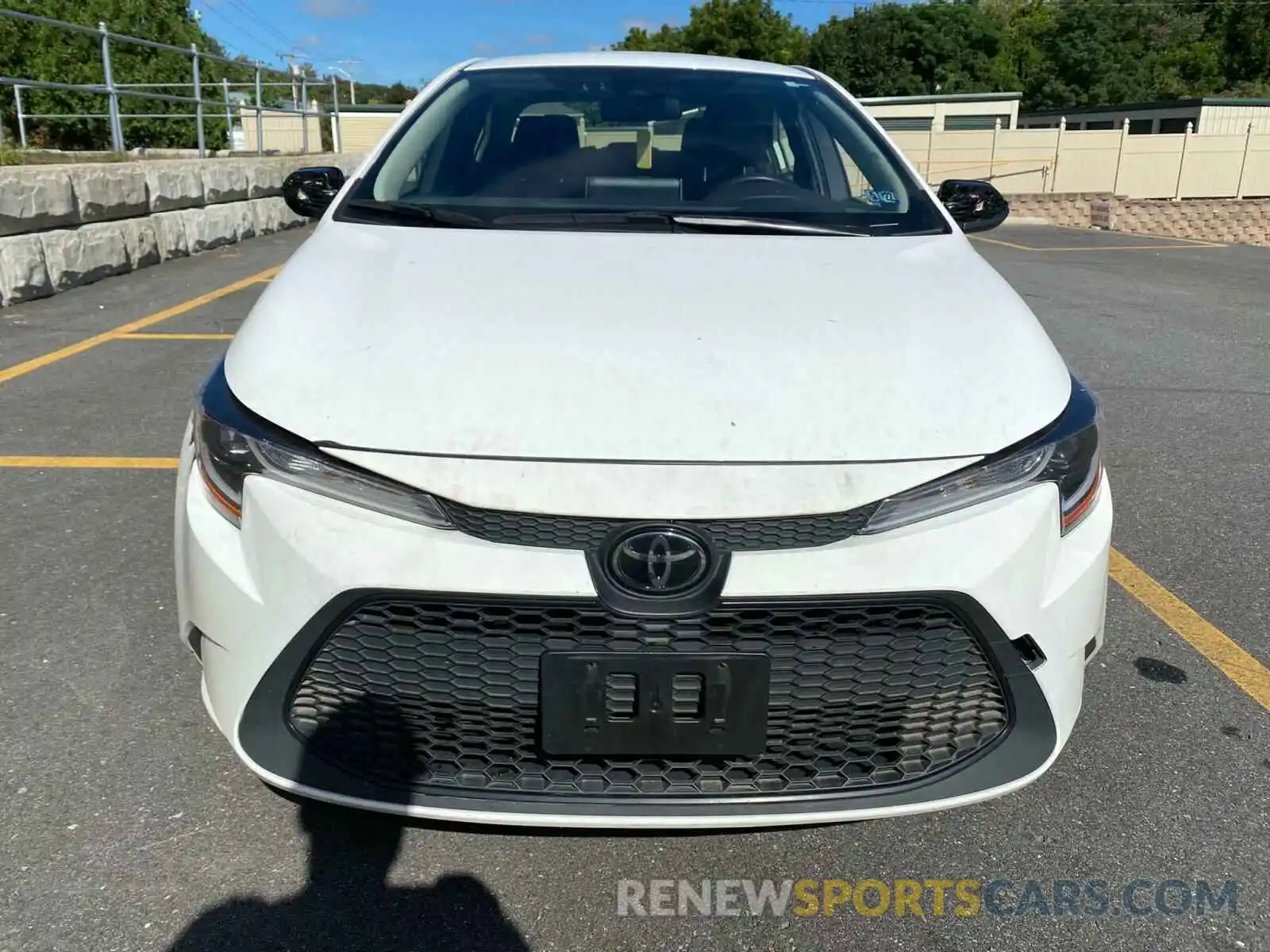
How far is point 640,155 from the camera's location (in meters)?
3.01

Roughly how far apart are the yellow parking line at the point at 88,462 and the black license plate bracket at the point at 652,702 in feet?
9.64

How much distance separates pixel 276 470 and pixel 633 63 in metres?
2.27

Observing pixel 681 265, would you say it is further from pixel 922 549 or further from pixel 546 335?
pixel 922 549

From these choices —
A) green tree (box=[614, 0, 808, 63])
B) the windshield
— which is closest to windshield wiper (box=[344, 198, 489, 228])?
the windshield

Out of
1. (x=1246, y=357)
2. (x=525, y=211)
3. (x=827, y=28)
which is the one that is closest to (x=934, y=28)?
(x=827, y=28)

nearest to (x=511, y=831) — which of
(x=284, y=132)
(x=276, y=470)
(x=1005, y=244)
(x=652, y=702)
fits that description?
(x=652, y=702)

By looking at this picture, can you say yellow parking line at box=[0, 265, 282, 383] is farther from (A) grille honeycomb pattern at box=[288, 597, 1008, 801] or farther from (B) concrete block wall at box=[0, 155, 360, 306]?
(A) grille honeycomb pattern at box=[288, 597, 1008, 801]

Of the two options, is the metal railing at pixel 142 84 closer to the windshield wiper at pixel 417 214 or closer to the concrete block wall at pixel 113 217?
the concrete block wall at pixel 113 217

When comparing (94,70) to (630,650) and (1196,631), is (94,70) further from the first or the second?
(630,650)

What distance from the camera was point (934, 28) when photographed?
216ft

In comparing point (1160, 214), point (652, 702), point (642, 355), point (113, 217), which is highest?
point (642, 355)

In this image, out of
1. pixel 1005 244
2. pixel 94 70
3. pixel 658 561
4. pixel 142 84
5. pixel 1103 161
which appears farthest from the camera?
pixel 1103 161

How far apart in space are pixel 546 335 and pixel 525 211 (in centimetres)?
83

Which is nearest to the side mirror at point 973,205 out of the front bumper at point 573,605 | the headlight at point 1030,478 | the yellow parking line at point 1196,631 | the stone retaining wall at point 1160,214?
the yellow parking line at point 1196,631
